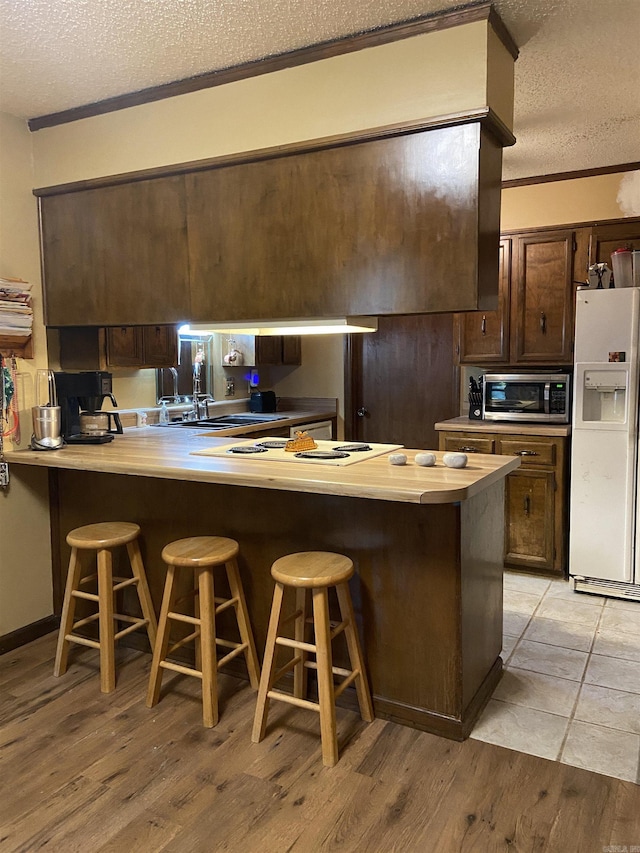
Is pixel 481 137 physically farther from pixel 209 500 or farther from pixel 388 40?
pixel 209 500

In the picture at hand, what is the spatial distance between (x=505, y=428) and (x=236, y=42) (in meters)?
2.71

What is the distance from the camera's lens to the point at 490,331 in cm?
431

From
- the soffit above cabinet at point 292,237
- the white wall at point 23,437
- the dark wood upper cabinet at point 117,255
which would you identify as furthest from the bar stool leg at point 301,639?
the white wall at point 23,437

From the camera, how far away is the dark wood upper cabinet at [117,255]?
2826mm

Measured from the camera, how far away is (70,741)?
2.29 meters

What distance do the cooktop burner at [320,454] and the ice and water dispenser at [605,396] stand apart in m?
1.79

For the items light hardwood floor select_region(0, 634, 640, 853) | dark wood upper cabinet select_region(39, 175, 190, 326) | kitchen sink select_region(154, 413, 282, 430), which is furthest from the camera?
kitchen sink select_region(154, 413, 282, 430)

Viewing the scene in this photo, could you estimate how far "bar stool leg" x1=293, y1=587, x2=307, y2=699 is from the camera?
2395 mm

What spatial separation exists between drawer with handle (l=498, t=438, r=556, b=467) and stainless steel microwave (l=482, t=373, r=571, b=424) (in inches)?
8.3

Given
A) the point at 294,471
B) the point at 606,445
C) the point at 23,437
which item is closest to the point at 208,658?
Answer: the point at 294,471

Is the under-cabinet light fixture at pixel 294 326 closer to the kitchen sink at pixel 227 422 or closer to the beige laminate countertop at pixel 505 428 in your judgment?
the kitchen sink at pixel 227 422

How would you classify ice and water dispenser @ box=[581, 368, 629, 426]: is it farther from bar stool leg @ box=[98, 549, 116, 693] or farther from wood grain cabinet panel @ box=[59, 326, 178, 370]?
bar stool leg @ box=[98, 549, 116, 693]

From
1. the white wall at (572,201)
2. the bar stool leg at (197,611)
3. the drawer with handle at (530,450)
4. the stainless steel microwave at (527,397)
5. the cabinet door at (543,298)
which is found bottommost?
the bar stool leg at (197,611)

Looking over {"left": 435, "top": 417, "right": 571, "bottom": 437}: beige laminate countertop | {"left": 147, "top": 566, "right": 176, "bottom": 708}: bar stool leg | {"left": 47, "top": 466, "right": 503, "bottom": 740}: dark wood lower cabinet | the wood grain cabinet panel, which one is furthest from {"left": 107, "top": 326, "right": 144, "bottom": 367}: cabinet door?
{"left": 435, "top": 417, "right": 571, "bottom": 437}: beige laminate countertop
